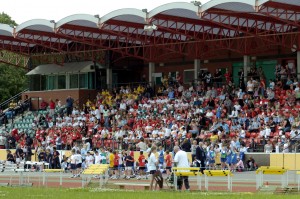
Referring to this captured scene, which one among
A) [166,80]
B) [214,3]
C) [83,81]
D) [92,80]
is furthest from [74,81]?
[214,3]

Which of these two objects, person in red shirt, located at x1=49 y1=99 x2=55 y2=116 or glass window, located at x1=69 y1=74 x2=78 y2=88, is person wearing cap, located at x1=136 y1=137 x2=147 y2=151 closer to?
person in red shirt, located at x1=49 y1=99 x2=55 y2=116

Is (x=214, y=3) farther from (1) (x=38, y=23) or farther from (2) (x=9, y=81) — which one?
(2) (x=9, y=81)

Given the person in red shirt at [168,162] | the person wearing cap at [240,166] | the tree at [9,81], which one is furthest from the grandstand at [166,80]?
the tree at [9,81]

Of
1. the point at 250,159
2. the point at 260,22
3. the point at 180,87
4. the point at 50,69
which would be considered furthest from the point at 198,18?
the point at 50,69

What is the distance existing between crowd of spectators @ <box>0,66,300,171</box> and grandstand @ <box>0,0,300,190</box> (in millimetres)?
85

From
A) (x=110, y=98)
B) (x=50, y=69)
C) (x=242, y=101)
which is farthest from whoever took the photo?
(x=50, y=69)

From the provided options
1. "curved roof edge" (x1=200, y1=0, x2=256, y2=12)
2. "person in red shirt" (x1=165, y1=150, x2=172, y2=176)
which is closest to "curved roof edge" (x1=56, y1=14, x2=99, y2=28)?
"curved roof edge" (x1=200, y1=0, x2=256, y2=12)

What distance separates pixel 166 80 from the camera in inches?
2190

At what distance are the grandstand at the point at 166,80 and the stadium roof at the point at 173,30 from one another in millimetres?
81

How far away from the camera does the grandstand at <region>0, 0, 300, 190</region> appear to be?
4281 cm

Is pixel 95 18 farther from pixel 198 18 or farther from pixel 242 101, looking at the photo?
pixel 242 101

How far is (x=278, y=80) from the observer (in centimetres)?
4775

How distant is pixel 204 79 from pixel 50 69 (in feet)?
51.4

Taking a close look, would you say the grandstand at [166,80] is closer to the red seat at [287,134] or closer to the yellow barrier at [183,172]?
the red seat at [287,134]
